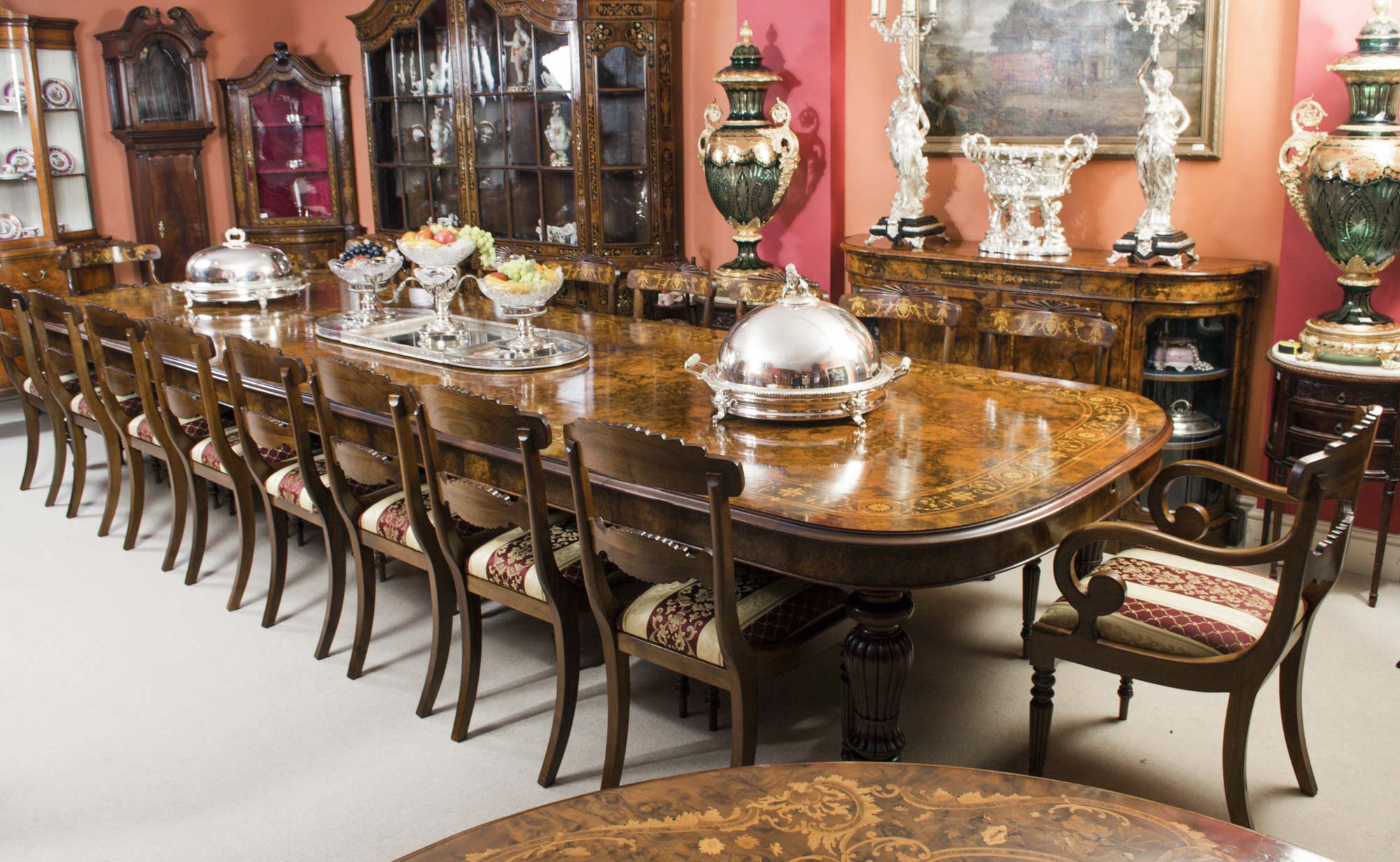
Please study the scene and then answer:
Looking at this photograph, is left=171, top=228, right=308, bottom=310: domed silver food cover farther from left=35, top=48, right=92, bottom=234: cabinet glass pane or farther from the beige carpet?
left=35, top=48, right=92, bottom=234: cabinet glass pane

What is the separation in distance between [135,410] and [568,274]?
1655mm

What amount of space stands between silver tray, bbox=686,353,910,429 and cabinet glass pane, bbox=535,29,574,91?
329 cm

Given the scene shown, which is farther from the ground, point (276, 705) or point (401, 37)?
point (401, 37)

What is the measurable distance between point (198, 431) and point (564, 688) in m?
2.01

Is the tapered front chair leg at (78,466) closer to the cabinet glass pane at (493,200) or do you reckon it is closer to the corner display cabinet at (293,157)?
the cabinet glass pane at (493,200)

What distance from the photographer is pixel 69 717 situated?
9.96 feet

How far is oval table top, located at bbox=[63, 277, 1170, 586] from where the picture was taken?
6.85 ft

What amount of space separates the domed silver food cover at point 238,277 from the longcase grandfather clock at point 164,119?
241 centimetres

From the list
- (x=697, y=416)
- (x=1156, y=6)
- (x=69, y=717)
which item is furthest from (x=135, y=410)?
(x=1156, y=6)

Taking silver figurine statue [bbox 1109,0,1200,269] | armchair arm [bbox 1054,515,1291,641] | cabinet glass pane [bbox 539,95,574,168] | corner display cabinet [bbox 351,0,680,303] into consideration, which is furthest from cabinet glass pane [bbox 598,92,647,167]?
armchair arm [bbox 1054,515,1291,641]

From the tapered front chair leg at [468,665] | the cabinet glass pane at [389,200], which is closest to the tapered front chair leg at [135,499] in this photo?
the tapered front chair leg at [468,665]

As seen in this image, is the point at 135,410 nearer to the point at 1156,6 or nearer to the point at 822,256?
the point at 822,256

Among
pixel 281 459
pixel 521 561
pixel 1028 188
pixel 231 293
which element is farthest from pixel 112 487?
pixel 1028 188

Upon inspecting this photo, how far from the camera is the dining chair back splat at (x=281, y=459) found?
306 centimetres
